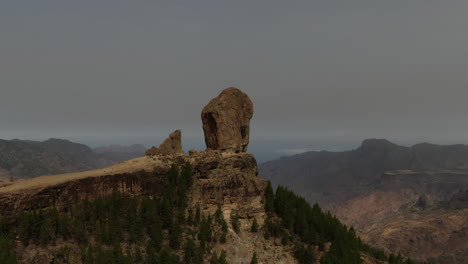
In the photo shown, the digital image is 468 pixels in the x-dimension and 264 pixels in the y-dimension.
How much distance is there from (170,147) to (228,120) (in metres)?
21.4

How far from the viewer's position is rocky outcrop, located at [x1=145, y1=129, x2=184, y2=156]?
A: 298ft

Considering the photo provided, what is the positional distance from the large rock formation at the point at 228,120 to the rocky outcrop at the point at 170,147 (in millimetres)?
9730

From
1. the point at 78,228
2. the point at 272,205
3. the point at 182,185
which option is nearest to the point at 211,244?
the point at 182,185

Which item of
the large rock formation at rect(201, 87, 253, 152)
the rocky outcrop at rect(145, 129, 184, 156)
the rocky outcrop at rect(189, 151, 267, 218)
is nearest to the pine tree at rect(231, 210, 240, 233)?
the rocky outcrop at rect(189, 151, 267, 218)

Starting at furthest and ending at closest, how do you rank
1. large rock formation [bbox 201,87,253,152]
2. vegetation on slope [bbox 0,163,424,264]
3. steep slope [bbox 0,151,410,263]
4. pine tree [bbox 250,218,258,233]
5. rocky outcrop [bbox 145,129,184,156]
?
1. rocky outcrop [bbox 145,129,184,156]
2. large rock formation [bbox 201,87,253,152]
3. pine tree [bbox 250,218,258,233]
4. steep slope [bbox 0,151,410,263]
5. vegetation on slope [bbox 0,163,424,264]

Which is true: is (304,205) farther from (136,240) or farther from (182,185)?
(136,240)

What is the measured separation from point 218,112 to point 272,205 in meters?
33.3

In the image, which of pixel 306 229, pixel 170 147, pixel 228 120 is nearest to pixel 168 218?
pixel 170 147

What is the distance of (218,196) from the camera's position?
79938 mm

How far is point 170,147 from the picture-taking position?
92.0m

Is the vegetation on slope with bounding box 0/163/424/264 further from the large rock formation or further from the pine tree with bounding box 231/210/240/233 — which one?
the large rock formation

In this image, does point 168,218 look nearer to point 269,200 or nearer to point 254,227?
point 254,227

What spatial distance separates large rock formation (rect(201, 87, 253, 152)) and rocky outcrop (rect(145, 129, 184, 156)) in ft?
31.9

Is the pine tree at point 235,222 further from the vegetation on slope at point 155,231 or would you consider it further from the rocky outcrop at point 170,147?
the rocky outcrop at point 170,147
